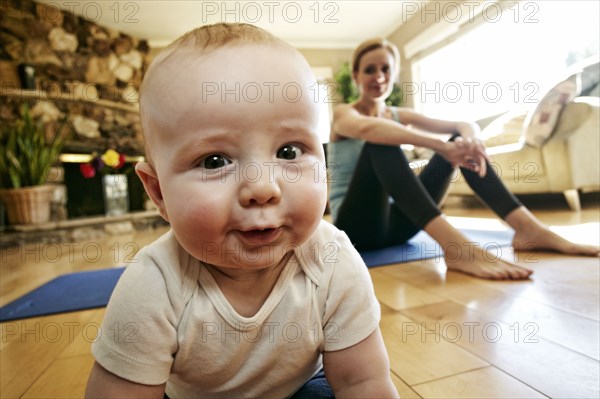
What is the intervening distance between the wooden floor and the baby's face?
340mm

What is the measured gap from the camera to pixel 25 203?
10.8ft

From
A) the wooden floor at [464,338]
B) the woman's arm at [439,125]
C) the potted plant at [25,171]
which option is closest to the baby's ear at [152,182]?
the wooden floor at [464,338]

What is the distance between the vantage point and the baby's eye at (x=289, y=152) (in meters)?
0.42

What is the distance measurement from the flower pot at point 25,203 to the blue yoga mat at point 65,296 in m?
2.03

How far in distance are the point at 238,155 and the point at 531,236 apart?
1385 mm

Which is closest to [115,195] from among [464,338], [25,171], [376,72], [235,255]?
[25,171]

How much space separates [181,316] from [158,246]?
0.08 m

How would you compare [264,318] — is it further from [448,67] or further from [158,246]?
[448,67]

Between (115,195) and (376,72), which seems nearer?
(376,72)

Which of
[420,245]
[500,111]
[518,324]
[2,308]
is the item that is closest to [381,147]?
[420,245]

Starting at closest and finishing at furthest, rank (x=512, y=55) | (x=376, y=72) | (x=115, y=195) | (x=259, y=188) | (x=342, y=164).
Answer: (x=259, y=188) → (x=376, y=72) → (x=342, y=164) → (x=512, y=55) → (x=115, y=195)

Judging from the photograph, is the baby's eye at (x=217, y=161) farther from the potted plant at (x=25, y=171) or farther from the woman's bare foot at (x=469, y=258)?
the potted plant at (x=25, y=171)

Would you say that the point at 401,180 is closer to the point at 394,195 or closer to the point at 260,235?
the point at 394,195

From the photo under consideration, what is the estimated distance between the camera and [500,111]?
4145 millimetres
